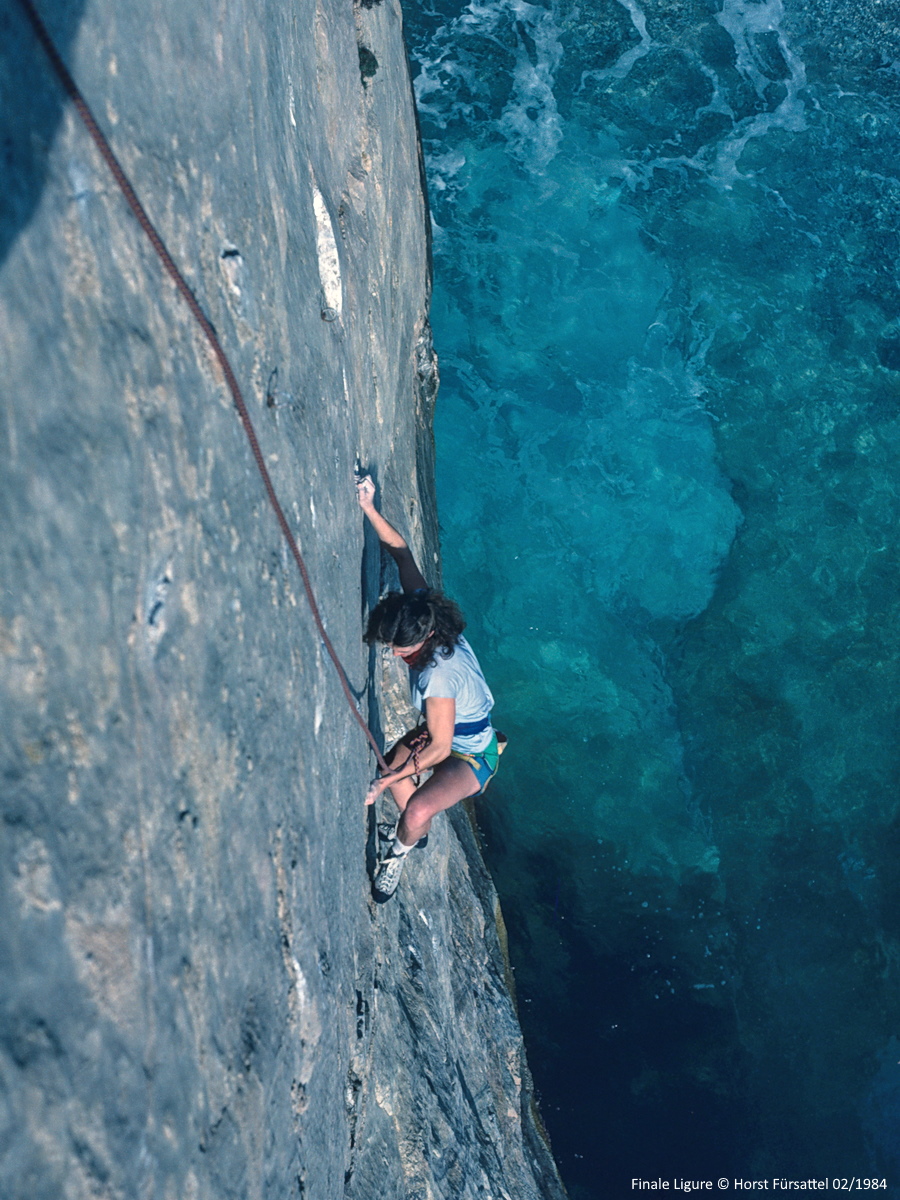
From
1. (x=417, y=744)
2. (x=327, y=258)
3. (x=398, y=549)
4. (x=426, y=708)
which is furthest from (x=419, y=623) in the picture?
(x=327, y=258)

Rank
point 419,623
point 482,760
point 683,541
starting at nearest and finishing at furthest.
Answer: point 419,623, point 482,760, point 683,541

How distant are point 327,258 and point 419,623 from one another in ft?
5.99

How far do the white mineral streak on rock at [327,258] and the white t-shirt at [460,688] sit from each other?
183 centimetres

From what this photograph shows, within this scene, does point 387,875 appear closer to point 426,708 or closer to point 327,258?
point 426,708

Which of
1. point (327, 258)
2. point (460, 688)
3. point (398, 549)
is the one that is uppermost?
point (327, 258)

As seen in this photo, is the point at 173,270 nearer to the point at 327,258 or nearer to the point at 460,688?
the point at 327,258

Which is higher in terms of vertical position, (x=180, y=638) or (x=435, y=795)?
(x=180, y=638)

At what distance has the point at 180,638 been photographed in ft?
6.70

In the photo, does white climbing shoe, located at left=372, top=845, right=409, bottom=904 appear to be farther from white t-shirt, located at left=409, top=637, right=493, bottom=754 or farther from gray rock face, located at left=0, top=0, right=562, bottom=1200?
white t-shirt, located at left=409, top=637, right=493, bottom=754

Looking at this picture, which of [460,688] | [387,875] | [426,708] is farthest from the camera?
[387,875]

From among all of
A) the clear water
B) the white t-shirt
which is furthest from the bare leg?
the clear water

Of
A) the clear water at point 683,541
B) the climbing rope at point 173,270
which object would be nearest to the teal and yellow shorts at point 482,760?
the climbing rope at point 173,270

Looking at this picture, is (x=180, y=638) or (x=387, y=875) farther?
(x=387, y=875)

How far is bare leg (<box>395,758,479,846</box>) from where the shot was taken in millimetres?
4711
